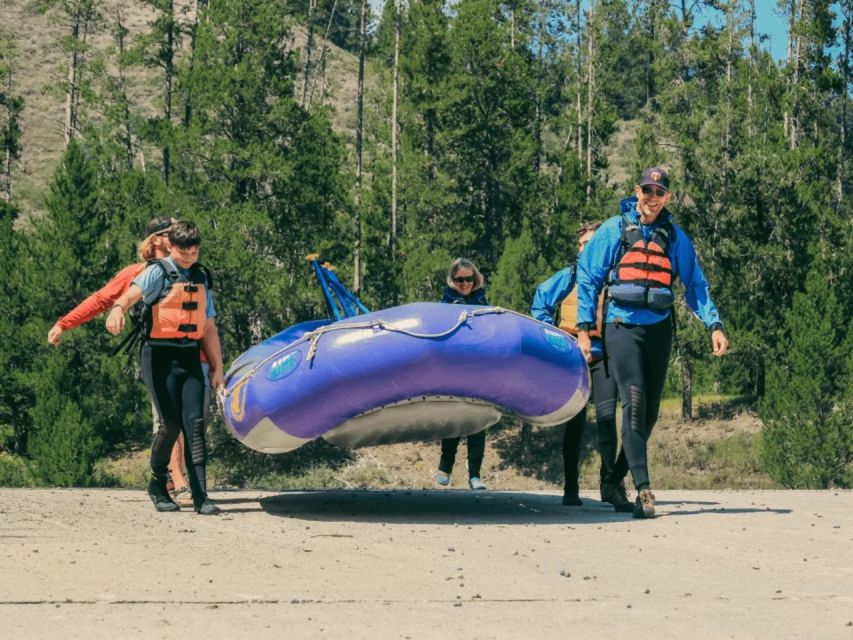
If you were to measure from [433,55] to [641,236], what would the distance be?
4139 cm

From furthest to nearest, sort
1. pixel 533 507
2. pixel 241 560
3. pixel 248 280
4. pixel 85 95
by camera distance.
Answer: pixel 85 95 → pixel 248 280 → pixel 533 507 → pixel 241 560

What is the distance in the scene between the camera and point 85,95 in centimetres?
4250

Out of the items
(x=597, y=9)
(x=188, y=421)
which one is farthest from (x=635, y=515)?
(x=597, y=9)

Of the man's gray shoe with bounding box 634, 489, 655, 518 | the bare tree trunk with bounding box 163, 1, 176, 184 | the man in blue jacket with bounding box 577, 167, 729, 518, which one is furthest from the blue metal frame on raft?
the bare tree trunk with bounding box 163, 1, 176, 184

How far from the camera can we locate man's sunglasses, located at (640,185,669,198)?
8.17 metres

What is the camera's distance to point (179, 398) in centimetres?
832

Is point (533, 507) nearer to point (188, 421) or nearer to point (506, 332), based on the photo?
point (506, 332)

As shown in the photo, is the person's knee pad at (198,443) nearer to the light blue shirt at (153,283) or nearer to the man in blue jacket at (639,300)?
the light blue shirt at (153,283)

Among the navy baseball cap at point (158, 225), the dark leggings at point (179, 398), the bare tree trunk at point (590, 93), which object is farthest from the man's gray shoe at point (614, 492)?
the bare tree trunk at point (590, 93)

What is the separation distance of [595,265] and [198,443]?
2610mm

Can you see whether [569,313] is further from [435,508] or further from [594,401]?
[435,508]

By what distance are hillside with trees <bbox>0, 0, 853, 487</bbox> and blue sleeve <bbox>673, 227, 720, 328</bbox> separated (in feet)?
71.9

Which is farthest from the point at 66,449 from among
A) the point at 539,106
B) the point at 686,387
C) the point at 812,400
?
the point at 539,106

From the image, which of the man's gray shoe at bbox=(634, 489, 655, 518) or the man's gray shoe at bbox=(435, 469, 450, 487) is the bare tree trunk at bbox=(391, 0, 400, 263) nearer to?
the man's gray shoe at bbox=(435, 469, 450, 487)
